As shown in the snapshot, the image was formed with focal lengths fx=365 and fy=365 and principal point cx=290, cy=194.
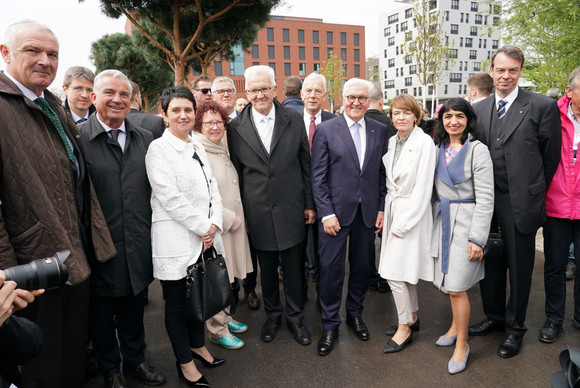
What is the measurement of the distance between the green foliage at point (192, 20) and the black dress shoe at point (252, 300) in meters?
8.38

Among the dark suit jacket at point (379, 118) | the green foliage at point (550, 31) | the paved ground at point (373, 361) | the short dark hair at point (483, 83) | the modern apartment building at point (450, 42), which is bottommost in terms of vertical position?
the paved ground at point (373, 361)

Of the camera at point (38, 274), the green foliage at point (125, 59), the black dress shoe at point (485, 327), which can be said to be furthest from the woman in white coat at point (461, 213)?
the green foliage at point (125, 59)

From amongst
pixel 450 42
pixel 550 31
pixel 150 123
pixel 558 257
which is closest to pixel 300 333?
pixel 558 257

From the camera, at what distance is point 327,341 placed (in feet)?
10.8

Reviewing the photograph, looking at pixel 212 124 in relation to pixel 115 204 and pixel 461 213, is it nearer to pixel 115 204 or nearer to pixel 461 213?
pixel 115 204

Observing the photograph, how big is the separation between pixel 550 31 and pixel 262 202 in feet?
28.1

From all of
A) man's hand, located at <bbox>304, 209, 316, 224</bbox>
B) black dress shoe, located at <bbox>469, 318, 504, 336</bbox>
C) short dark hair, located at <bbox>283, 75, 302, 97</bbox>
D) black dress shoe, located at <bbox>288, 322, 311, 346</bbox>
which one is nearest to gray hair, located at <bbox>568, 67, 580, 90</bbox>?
black dress shoe, located at <bbox>469, 318, 504, 336</bbox>

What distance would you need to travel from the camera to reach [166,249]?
2.64m

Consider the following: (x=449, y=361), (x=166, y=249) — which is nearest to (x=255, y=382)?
(x=166, y=249)

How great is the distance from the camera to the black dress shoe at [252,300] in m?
4.18

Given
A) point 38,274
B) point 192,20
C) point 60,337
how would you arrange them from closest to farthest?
point 38,274, point 60,337, point 192,20

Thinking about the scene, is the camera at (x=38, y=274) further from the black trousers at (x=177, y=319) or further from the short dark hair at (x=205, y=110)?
the short dark hair at (x=205, y=110)

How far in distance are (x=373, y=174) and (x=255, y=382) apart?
6.61ft

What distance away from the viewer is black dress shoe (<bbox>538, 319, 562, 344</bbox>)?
3.27m
